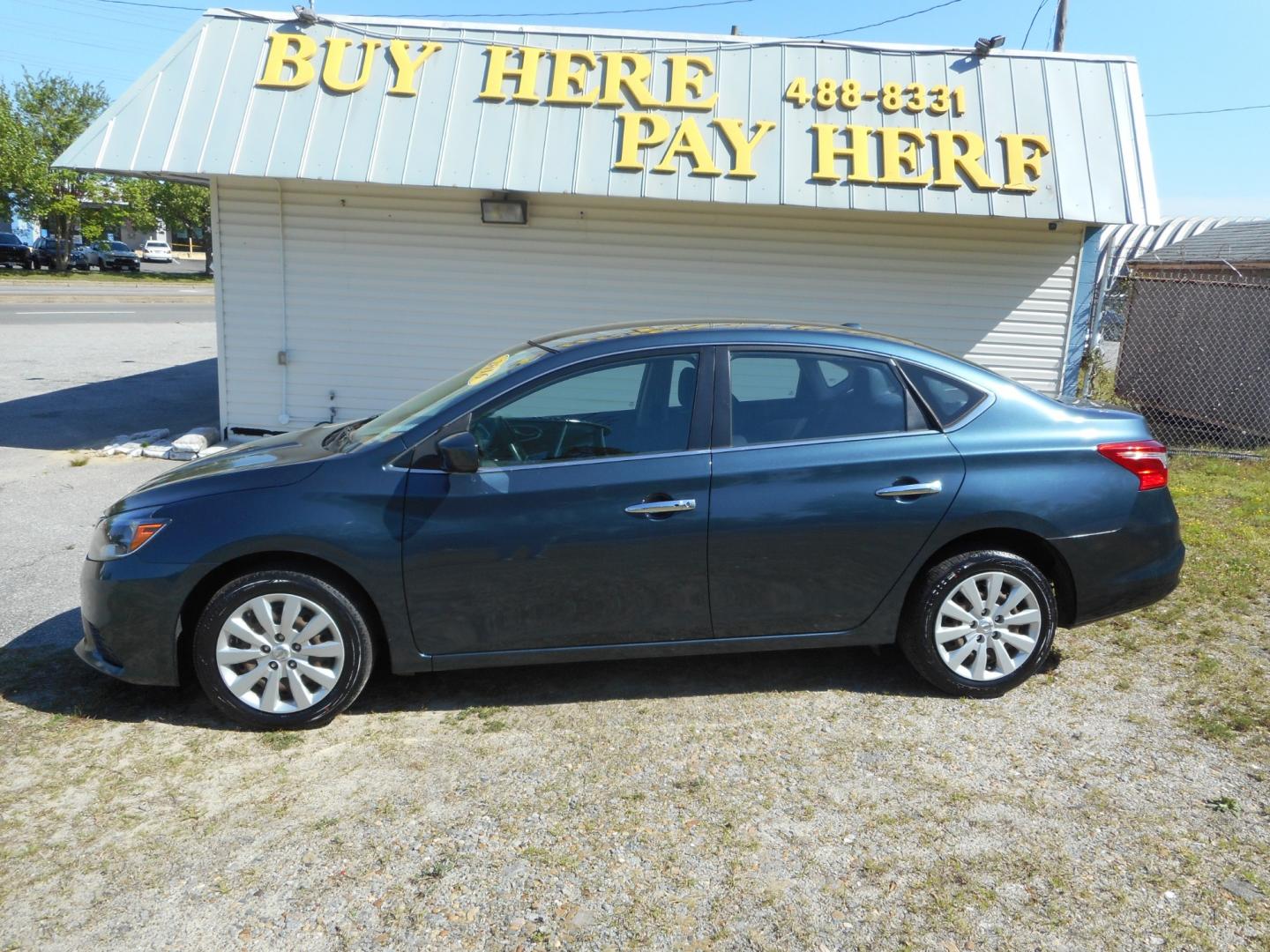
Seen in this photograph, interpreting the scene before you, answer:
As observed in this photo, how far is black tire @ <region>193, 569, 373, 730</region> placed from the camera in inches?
163

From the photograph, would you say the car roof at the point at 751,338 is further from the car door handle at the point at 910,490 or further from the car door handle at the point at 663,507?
the car door handle at the point at 663,507

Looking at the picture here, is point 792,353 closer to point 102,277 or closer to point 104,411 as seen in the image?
point 104,411

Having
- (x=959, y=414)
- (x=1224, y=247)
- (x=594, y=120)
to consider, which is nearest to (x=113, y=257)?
(x=594, y=120)

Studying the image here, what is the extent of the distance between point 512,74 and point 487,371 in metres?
5.53

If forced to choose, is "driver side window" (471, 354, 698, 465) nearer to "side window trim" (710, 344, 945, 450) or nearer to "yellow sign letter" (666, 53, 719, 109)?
"side window trim" (710, 344, 945, 450)

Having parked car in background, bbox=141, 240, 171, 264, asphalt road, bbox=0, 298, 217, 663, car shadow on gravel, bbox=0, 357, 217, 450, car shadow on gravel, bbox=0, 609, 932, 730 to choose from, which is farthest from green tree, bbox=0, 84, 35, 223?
car shadow on gravel, bbox=0, 609, 932, 730

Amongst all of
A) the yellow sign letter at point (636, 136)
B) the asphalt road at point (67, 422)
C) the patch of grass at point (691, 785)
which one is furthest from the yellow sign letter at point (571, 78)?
the patch of grass at point (691, 785)

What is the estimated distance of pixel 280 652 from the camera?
4195 mm

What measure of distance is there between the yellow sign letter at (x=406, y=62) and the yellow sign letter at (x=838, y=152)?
361 cm

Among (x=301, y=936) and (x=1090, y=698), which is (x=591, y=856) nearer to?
(x=301, y=936)

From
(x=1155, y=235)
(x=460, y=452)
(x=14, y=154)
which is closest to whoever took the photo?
(x=460, y=452)

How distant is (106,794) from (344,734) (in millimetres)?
894

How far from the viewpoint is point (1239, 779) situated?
12.9 ft

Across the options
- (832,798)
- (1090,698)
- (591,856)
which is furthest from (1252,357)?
(591,856)
